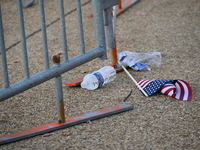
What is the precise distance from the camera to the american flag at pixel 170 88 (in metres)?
3.17

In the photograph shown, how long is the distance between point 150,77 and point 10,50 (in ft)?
6.34

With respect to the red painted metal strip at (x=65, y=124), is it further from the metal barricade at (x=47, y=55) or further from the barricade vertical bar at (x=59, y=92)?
the metal barricade at (x=47, y=55)

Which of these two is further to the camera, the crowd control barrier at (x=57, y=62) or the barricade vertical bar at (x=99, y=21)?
the barricade vertical bar at (x=99, y=21)

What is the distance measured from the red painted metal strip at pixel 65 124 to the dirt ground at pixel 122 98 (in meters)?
0.04

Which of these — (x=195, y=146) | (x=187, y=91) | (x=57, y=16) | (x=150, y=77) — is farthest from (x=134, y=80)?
(x=57, y=16)

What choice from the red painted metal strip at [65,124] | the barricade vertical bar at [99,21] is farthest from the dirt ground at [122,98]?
the barricade vertical bar at [99,21]

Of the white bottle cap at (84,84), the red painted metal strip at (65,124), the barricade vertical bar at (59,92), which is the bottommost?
the red painted metal strip at (65,124)

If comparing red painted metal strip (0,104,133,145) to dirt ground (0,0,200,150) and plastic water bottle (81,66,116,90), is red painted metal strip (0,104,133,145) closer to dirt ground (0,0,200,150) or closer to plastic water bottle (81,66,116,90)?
dirt ground (0,0,200,150)

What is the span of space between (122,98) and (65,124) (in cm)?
68

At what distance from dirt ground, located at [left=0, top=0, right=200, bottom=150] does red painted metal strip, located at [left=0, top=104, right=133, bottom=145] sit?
4 centimetres

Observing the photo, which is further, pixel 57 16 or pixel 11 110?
pixel 57 16

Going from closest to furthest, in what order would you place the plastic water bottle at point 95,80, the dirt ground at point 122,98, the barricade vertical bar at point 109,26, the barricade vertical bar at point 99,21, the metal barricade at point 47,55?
the metal barricade at point 47,55 → the dirt ground at point 122,98 → the barricade vertical bar at point 99,21 → the barricade vertical bar at point 109,26 → the plastic water bottle at point 95,80

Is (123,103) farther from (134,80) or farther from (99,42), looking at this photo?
(99,42)

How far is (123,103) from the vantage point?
315 centimetres
